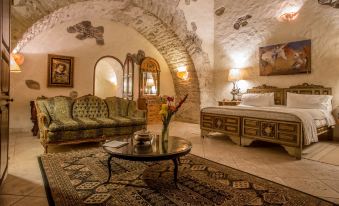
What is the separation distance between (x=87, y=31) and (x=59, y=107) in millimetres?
2862

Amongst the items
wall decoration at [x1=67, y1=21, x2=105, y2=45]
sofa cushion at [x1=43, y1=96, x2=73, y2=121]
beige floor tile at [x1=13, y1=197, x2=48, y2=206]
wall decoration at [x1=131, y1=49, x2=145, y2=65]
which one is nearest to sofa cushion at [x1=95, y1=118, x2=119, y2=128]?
sofa cushion at [x1=43, y1=96, x2=73, y2=121]

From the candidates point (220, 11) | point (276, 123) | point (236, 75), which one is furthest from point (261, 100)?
point (220, 11)

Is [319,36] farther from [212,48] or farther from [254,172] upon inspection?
[254,172]

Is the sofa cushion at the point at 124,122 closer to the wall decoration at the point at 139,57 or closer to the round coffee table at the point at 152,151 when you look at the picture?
the round coffee table at the point at 152,151

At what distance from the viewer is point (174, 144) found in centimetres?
248

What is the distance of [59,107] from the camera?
13.2ft

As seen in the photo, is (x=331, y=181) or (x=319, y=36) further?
(x=319, y=36)

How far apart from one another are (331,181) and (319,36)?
12.4 feet

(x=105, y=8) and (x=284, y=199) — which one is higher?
(x=105, y=8)

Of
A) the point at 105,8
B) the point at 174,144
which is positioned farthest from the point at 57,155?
the point at 105,8

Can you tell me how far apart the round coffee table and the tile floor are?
0.75 metres

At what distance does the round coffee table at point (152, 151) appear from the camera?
204cm

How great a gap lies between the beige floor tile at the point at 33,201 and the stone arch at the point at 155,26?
11.1 feet

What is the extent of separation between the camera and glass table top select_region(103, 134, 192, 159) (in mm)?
2053
